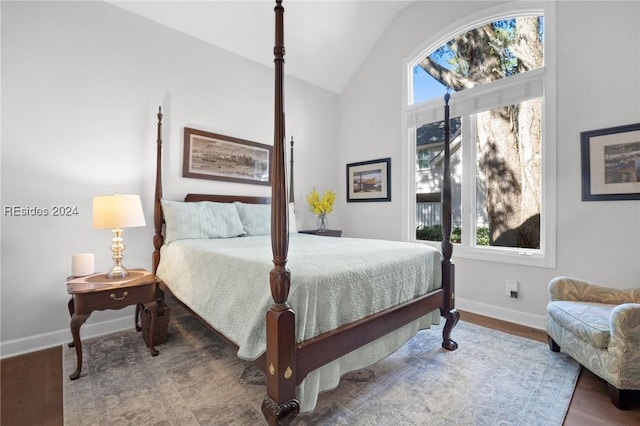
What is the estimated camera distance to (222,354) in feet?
7.31

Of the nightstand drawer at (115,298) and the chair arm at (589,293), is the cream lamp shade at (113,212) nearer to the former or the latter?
the nightstand drawer at (115,298)

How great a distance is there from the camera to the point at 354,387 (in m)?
1.78

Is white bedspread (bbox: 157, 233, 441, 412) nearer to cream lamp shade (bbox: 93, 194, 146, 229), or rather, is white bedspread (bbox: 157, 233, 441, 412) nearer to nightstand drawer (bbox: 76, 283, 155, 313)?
nightstand drawer (bbox: 76, 283, 155, 313)

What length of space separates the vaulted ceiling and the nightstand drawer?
2.63 metres

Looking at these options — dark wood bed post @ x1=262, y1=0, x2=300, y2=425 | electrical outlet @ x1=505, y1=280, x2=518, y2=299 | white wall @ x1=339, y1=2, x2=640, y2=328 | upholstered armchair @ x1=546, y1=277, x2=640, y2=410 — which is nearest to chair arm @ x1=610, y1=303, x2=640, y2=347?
upholstered armchair @ x1=546, y1=277, x2=640, y2=410

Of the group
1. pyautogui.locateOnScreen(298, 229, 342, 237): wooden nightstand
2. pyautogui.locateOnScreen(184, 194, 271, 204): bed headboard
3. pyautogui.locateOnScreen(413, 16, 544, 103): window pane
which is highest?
pyautogui.locateOnScreen(413, 16, 544, 103): window pane

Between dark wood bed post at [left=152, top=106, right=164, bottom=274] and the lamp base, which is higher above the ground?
dark wood bed post at [left=152, top=106, right=164, bottom=274]

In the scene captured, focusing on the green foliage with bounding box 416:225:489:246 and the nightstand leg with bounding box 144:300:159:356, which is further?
the green foliage with bounding box 416:225:489:246

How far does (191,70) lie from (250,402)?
127 inches

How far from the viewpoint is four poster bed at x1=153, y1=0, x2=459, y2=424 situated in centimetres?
123

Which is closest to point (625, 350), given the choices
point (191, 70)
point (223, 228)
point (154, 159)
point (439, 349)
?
point (439, 349)

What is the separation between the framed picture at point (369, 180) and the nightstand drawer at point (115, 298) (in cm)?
301

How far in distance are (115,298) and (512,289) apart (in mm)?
3529

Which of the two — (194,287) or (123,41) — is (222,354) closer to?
(194,287)
